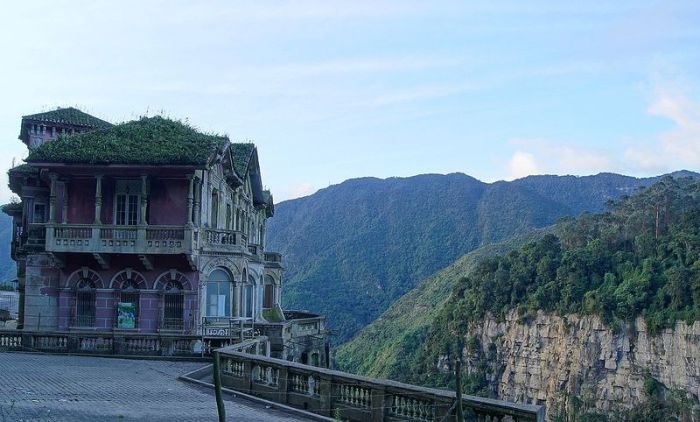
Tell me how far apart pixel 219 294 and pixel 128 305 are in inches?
141

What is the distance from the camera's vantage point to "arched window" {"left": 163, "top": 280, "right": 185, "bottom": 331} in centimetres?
2898

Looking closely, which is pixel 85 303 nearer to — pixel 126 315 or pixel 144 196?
pixel 126 315

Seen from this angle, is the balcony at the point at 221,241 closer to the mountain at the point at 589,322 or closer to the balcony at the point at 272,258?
the balcony at the point at 272,258

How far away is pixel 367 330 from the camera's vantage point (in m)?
131

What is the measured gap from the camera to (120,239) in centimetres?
2817

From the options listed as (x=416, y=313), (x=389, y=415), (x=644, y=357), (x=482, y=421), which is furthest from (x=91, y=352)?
(x=416, y=313)

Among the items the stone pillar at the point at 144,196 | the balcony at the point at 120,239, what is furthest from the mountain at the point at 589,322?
the stone pillar at the point at 144,196

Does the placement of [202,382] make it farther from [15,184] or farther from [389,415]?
[15,184]

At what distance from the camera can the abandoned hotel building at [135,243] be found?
28.2 m

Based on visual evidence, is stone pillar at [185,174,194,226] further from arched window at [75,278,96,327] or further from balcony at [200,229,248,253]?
arched window at [75,278,96,327]

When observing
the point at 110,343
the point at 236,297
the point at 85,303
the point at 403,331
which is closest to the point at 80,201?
the point at 85,303

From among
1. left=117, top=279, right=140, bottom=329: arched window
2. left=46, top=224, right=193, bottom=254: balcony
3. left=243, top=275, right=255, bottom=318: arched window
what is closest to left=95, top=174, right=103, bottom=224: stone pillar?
left=46, top=224, right=193, bottom=254: balcony

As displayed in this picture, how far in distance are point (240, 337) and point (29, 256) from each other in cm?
982

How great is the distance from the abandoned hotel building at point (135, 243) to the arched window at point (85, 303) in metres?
0.04
